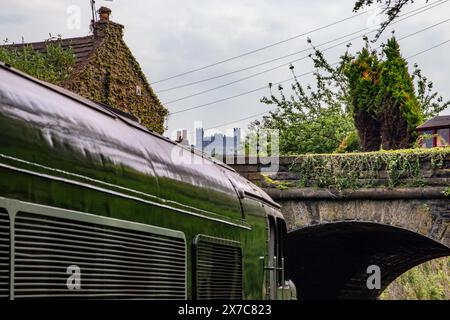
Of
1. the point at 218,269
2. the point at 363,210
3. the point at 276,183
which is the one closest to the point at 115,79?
the point at 276,183

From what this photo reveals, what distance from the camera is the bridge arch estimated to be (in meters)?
23.8

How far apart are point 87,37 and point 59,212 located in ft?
62.6

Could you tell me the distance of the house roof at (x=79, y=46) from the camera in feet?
74.2

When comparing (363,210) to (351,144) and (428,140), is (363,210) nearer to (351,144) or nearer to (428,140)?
(428,140)

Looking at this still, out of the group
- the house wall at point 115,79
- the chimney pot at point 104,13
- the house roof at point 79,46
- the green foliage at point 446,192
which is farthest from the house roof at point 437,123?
the house roof at point 79,46

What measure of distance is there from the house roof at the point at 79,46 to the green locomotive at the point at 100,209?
14.3m

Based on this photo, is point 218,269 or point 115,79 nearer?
point 218,269

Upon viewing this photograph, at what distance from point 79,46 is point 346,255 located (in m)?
9.61

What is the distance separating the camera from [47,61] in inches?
851

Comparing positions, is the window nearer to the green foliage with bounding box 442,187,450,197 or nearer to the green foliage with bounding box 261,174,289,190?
the green foliage with bounding box 442,187,450,197

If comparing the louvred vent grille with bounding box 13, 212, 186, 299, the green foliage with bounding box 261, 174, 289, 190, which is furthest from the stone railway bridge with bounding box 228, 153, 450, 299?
the louvred vent grille with bounding box 13, 212, 186, 299

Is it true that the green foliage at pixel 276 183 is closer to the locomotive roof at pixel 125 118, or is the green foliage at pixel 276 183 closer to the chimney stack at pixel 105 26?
the chimney stack at pixel 105 26

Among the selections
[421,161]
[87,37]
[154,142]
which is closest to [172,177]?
[154,142]
